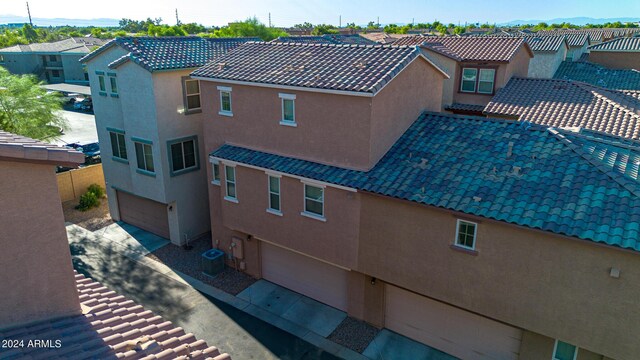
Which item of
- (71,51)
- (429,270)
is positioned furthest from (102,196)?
(71,51)

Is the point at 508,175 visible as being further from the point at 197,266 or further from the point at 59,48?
the point at 59,48

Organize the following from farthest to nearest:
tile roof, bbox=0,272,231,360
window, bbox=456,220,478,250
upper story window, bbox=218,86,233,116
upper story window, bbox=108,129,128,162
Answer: upper story window, bbox=108,129,128,162
upper story window, bbox=218,86,233,116
window, bbox=456,220,478,250
tile roof, bbox=0,272,231,360

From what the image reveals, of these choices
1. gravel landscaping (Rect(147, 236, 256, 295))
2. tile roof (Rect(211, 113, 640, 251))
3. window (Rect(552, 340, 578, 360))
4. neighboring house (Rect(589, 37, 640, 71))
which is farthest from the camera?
neighboring house (Rect(589, 37, 640, 71))

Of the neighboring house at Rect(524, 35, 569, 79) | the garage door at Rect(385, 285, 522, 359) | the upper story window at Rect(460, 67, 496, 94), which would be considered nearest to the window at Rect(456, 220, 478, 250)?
the garage door at Rect(385, 285, 522, 359)

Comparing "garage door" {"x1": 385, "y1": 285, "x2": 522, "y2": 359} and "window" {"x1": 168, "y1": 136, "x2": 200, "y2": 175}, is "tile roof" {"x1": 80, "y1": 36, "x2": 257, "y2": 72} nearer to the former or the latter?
"window" {"x1": 168, "y1": 136, "x2": 200, "y2": 175}

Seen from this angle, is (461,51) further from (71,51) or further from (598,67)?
(71,51)

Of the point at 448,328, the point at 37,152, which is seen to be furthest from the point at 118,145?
the point at 448,328
